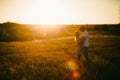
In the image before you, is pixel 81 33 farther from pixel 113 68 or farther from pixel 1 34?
pixel 1 34

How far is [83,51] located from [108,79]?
454cm

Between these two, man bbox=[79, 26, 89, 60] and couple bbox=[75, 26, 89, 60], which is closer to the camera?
man bbox=[79, 26, 89, 60]

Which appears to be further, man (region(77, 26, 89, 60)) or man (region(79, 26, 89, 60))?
man (region(77, 26, 89, 60))

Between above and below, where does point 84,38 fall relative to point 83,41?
above

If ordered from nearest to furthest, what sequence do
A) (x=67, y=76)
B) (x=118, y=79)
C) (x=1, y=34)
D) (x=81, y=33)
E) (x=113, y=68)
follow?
(x=118, y=79) → (x=67, y=76) → (x=113, y=68) → (x=81, y=33) → (x=1, y=34)

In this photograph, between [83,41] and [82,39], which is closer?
[82,39]

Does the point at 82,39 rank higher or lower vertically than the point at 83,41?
higher

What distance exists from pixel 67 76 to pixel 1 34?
80.0 metres

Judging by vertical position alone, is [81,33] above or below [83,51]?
above

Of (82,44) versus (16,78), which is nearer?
(16,78)

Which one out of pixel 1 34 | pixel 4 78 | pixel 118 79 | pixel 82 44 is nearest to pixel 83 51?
pixel 82 44

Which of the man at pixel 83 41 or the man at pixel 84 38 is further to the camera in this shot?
the man at pixel 83 41

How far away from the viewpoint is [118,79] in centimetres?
876

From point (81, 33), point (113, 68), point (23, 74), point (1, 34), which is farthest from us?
point (1, 34)
